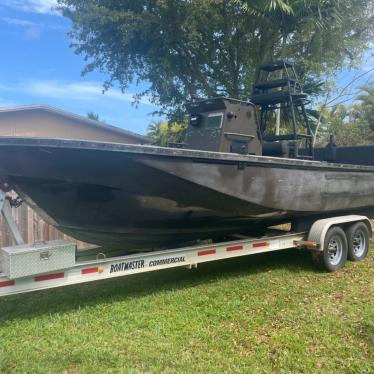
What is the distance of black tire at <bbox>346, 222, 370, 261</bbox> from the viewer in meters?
6.67

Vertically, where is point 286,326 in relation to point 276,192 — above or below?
below

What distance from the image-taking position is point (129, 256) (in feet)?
15.0

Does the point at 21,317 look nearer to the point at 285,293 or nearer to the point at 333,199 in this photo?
the point at 285,293

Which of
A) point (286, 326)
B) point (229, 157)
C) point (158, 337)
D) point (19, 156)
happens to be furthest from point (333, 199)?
point (19, 156)

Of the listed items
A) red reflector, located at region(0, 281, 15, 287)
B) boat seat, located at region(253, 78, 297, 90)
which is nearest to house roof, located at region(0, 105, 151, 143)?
boat seat, located at region(253, 78, 297, 90)

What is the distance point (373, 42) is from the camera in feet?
49.6

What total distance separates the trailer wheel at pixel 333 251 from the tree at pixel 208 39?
7.36 meters

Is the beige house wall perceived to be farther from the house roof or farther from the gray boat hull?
the gray boat hull

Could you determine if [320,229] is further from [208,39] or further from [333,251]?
[208,39]

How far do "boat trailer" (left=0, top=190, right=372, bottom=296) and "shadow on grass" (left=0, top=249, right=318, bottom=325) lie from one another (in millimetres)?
511

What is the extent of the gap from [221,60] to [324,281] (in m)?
11.0

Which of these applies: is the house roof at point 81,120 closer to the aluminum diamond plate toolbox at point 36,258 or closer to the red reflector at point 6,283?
the aluminum diamond plate toolbox at point 36,258

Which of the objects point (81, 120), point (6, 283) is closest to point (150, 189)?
point (6, 283)

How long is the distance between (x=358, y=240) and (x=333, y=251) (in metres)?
0.77
